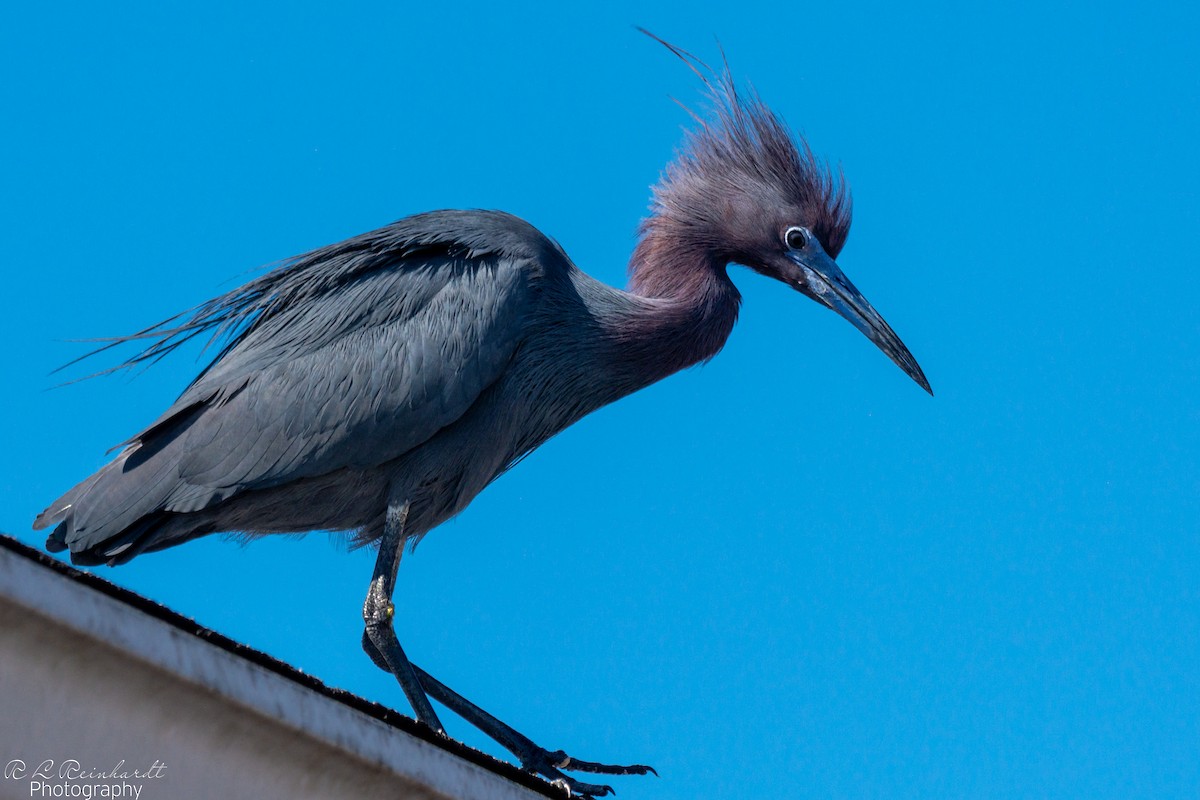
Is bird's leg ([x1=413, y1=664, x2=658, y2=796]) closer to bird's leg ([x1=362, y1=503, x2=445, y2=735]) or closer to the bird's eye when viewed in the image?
bird's leg ([x1=362, y1=503, x2=445, y2=735])

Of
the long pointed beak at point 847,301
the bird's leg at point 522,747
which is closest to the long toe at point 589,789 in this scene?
the bird's leg at point 522,747

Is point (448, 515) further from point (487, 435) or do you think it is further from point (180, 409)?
point (180, 409)

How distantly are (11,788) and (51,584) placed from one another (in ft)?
1.37

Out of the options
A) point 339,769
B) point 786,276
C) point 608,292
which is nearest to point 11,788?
point 339,769

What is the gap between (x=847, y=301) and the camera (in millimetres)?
7758

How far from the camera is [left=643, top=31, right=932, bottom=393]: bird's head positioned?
→ 25.4 feet

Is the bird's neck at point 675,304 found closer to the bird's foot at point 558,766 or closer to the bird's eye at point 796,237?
the bird's eye at point 796,237

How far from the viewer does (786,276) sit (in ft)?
25.8

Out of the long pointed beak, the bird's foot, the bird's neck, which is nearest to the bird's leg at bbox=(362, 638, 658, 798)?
the bird's foot

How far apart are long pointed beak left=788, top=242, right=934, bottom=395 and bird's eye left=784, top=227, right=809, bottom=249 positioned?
4cm

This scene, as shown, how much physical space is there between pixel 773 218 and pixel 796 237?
0.52 feet

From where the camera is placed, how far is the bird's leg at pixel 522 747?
623 centimetres

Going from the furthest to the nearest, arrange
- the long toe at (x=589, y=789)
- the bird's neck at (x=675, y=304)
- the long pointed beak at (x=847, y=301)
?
1. the long pointed beak at (x=847, y=301)
2. the bird's neck at (x=675, y=304)
3. the long toe at (x=589, y=789)

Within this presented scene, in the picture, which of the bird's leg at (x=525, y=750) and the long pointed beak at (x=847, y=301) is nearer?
the bird's leg at (x=525, y=750)
